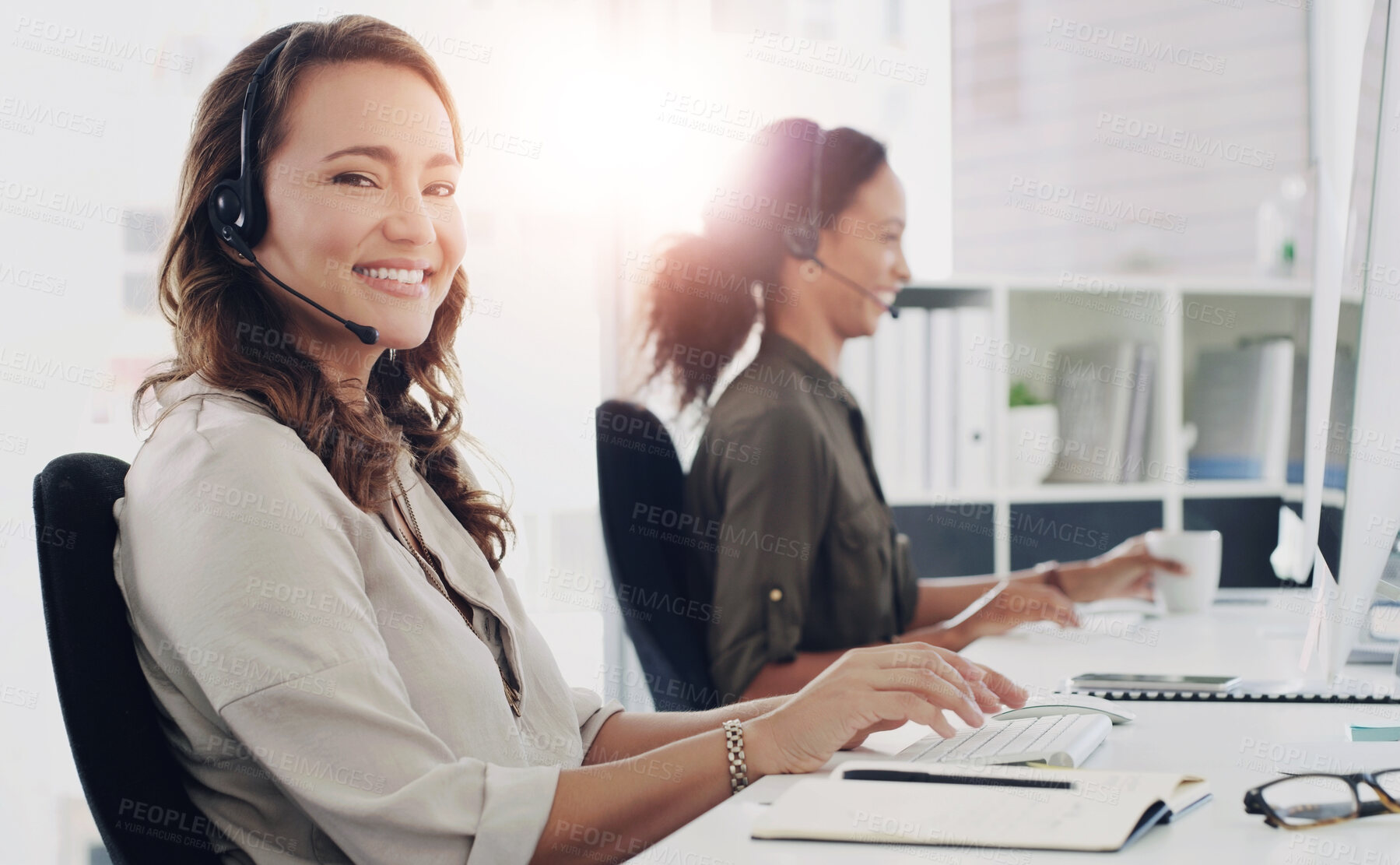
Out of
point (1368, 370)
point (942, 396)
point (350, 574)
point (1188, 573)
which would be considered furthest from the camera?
point (942, 396)

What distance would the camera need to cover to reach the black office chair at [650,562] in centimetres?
155

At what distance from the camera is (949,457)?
2.37 meters

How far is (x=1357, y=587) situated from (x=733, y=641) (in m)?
0.79

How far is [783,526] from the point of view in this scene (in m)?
1.62

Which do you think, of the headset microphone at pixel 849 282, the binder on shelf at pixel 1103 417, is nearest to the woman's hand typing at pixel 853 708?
the headset microphone at pixel 849 282

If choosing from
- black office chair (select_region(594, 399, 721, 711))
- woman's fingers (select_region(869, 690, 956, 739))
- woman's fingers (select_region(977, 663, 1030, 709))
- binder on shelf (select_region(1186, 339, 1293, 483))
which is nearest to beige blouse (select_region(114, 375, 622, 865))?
woman's fingers (select_region(869, 690, 956, 739))

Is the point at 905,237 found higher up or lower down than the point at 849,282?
higher up

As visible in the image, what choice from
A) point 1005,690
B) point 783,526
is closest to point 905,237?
point 783,526

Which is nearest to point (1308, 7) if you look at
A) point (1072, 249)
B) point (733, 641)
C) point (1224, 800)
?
point (1072, 249)

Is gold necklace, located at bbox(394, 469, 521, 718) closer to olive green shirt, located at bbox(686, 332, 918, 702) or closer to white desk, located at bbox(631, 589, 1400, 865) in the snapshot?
white desk, located at bbox(631, 589, 1400, 865)

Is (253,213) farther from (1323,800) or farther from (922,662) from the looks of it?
(1323,800)

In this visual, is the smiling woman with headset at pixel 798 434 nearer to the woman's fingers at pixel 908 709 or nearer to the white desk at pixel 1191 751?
the white desk at pixel 1191 751

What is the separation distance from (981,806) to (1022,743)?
0.74 feet

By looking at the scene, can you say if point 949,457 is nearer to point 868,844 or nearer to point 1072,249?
point 1072,249
